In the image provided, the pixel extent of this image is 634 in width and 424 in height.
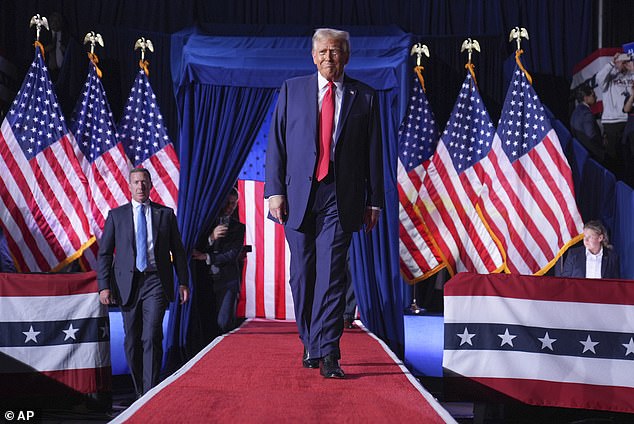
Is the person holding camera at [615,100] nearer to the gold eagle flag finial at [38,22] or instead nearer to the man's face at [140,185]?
the man's face at [140,185]

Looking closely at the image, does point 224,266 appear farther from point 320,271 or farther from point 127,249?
point 320,271

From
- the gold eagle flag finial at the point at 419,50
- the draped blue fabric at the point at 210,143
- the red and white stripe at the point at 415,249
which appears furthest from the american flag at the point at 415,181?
the draped blue fabric at the point at 210,143

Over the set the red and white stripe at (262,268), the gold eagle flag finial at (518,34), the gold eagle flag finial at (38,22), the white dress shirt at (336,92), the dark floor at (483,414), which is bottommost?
the dark floor at (483,414)

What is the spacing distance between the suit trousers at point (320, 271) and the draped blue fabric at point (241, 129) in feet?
12.3

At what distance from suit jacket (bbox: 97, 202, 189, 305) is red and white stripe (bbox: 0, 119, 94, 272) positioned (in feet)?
6.22

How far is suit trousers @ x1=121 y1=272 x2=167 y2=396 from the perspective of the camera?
5512 mm

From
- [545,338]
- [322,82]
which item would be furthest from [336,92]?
[545,338]

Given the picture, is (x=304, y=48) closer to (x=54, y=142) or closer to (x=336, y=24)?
(x=336, y=24)

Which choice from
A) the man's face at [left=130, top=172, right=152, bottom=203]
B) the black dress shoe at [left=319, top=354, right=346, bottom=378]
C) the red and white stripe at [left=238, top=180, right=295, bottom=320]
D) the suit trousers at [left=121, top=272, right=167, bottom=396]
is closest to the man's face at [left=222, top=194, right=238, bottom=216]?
the red and white stripe at [left=238, top=180, right=295, bottom=320]

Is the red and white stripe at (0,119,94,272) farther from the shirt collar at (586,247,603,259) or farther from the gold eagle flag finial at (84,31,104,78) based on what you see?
the shirt collar at (586,247,603,259)

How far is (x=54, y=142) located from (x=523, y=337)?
4.77 metres

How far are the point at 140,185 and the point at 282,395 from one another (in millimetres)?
2767

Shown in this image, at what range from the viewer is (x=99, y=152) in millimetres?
7867

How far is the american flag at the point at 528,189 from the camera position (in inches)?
305
